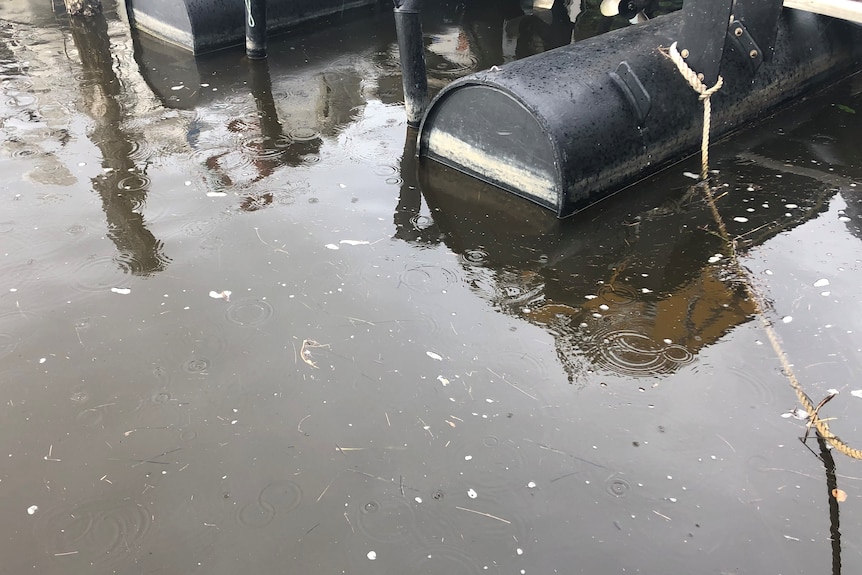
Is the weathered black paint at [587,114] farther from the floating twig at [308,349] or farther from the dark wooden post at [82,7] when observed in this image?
the dark wooden post at [82,7]

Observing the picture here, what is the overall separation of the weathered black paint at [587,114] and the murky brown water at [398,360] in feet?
0.82

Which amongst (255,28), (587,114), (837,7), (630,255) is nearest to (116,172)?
(255,28)

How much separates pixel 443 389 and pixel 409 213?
1.85 metres

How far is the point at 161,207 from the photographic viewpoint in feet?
15.8

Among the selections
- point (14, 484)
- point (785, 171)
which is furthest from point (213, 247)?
point (785, 171)

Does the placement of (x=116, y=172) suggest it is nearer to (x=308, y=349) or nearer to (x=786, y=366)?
(x=308, y=349)

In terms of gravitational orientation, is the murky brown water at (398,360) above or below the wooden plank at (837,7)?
below

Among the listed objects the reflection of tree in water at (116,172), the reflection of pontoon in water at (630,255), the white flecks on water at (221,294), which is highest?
the reflection of tree in water at (116,172)

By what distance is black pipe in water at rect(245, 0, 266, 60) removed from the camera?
24.0ft

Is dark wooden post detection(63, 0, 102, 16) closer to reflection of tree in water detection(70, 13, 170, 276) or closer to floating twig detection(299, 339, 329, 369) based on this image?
reflection of tree in water detection(70, 13, 170, 276)

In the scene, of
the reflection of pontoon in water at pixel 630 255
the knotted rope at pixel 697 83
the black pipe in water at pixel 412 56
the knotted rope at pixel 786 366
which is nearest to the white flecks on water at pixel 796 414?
the knotted rope at pixel 786 366

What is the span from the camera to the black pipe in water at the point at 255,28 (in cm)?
731

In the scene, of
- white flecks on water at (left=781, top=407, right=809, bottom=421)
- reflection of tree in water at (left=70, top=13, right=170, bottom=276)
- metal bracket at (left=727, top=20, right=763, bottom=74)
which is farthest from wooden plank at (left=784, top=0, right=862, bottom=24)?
reflection of tree in water at (left=70, top=13, right=170, bottom=276)

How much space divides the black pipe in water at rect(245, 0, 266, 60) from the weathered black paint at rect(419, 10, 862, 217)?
10.3ft
